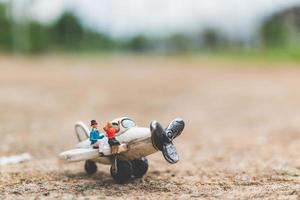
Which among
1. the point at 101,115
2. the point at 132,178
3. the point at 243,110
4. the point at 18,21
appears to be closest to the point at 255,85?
the point at 243,110

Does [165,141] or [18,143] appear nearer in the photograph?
[165,141]

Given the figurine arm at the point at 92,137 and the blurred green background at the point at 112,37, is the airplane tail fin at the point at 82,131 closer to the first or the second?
the figurine arm at the point at 92,137

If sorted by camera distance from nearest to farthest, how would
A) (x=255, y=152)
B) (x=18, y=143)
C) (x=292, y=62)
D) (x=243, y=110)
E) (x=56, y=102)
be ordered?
(x=255, y=152) → (x=18, y=143) → (x=243, y=110) → (x=56, y=102) → (x=292, y=62)

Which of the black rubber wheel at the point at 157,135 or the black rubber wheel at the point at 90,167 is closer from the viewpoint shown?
the black rubber wheel at the point at 157,135

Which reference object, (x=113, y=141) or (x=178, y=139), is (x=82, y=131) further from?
(x=178, y=139)

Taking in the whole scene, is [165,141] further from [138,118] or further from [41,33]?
[41,33]

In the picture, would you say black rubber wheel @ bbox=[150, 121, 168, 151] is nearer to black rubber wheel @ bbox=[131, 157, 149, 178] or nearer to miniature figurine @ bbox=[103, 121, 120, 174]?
miniature figurine @ bbox=[103, 121, 120, 174]

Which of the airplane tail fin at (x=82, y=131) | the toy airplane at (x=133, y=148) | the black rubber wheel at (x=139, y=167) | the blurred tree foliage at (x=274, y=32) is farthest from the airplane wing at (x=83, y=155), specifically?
the blurred tree foliage at (x=274, y=32)
